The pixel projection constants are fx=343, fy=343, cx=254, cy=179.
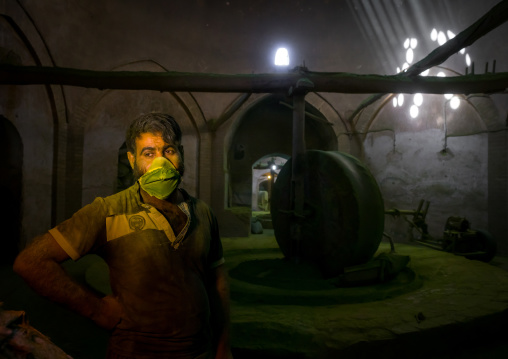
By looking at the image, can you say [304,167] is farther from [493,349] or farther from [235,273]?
[493,349]

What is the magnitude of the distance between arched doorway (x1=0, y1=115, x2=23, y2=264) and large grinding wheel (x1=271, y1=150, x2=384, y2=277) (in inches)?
226

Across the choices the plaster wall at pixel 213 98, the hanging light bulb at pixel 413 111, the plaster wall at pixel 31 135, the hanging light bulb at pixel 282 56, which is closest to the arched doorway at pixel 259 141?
the plaster wall at pixel 213 98

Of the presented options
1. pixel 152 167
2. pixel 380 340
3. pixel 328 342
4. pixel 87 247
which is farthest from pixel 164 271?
pixel 380 340

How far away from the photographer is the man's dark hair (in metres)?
1.64

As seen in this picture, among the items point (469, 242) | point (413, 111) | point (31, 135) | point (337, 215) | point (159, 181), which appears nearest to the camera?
point (159, 181)

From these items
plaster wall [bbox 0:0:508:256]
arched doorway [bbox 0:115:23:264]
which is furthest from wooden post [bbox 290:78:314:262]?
arched doorway [bbox 0:115:23:264]

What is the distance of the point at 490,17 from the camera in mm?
4895

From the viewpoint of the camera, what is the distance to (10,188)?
282 inches

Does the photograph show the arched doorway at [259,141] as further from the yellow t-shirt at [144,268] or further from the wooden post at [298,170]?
the yellow t-shirt at [144,268]

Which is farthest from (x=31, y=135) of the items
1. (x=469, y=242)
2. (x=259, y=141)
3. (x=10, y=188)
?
(x=469, y=242)

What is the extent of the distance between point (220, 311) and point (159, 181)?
0.71 meters

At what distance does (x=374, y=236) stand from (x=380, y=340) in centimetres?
213

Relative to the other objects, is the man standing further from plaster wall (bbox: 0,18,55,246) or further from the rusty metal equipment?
the rusty metal equipment

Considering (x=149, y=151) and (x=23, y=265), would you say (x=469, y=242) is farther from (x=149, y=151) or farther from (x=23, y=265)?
(x=23, y=265)
